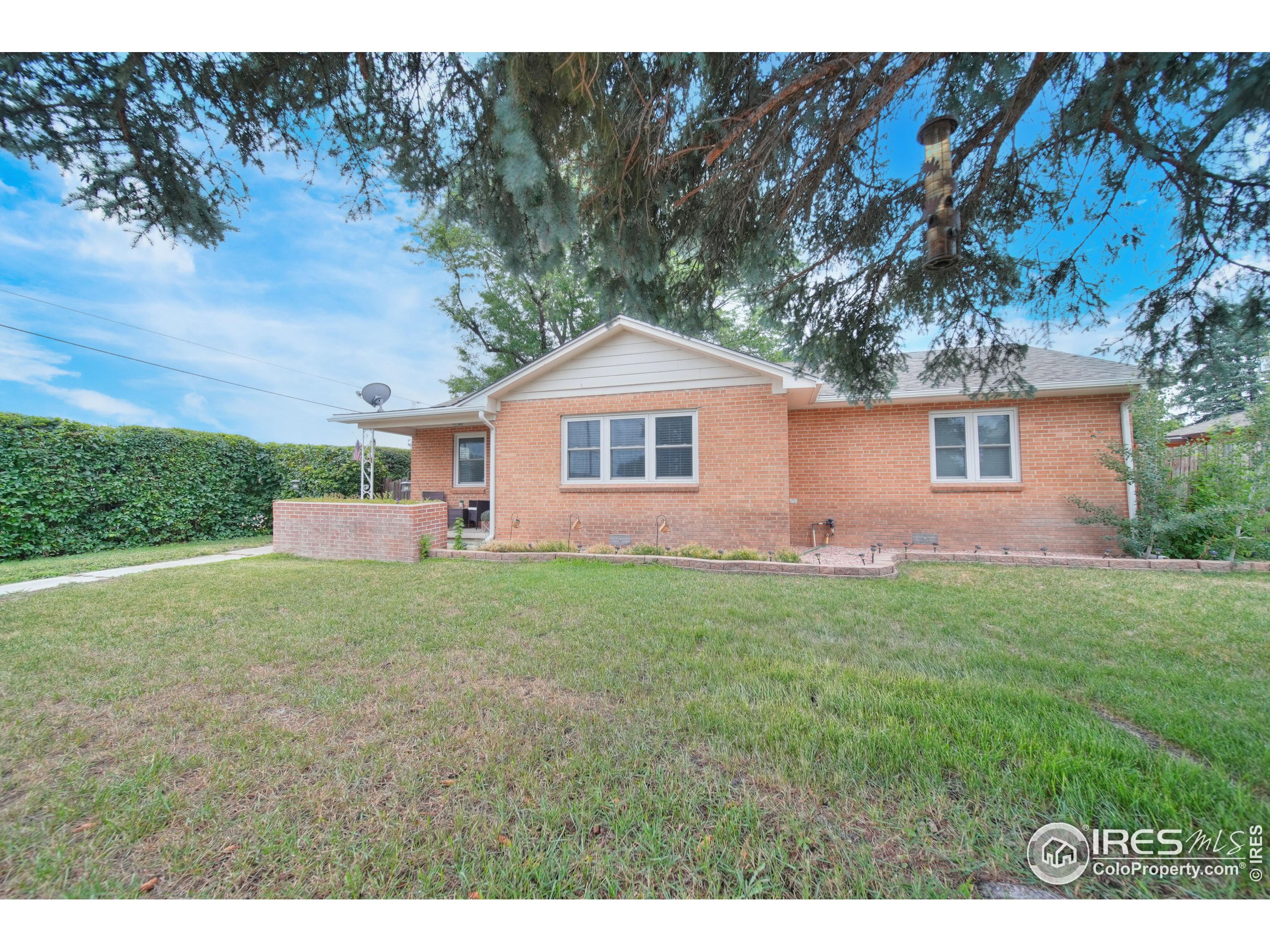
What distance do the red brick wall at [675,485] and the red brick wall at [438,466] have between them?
10.1 feet

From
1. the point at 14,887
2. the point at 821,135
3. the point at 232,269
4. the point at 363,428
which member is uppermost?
the point at 232,269

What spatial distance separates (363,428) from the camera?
11516mm

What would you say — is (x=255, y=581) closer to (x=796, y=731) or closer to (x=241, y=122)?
(x=241, y=122)

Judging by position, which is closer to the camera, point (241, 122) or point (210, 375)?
point (241, 122)

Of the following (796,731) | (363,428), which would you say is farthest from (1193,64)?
(363,428)

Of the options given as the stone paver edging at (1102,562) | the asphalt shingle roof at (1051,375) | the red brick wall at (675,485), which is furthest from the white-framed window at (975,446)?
the red brick wall at (675,485)

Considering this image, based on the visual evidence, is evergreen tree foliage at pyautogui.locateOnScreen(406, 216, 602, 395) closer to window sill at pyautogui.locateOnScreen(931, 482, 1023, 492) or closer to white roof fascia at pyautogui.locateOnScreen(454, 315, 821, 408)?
white roof fascia at pyautogui.locateOnScreen(454, 315, 821, 408)

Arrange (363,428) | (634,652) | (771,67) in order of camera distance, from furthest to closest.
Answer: (363,428)
(634,652)
(771,67)

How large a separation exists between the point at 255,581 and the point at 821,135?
26.2ft

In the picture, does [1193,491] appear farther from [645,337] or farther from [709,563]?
[645,337]

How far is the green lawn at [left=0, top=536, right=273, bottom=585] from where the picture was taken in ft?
21.9

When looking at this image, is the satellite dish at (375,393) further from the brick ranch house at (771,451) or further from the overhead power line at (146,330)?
the overhead power line at (146,330)

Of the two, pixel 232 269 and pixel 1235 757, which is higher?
pixel 232 269
